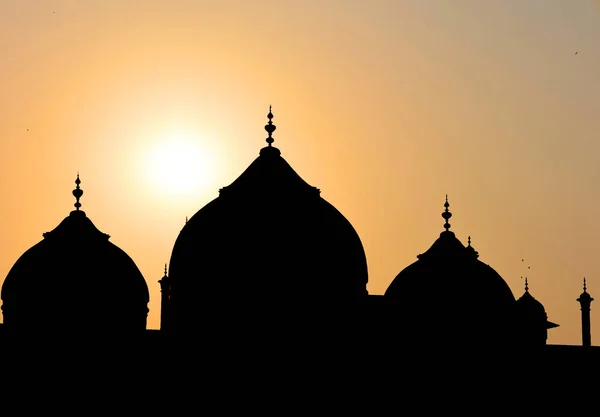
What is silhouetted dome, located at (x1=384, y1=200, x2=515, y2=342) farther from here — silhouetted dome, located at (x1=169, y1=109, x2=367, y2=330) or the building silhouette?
silhouetted dome, located at (x1=169, y1=109, x2=367, y2=330)

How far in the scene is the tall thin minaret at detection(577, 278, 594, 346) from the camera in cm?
4206

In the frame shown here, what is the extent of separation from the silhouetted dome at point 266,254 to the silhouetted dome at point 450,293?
1.23 metres

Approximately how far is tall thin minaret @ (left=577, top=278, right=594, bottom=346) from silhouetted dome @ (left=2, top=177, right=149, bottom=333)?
1287 cm

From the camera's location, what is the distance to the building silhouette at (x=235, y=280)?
33.7 metres

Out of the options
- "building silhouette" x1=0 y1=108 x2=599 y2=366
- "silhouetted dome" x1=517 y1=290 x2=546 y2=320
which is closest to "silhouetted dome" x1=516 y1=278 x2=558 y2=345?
"silhouetted dome" x1=517 y1=290 x2=546 y2=320

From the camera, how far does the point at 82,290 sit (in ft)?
111

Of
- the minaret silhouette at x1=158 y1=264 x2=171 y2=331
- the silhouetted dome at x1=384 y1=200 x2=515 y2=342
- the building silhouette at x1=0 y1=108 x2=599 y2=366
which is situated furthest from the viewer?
the minaret silhouette at x1=158 y1=264 x2=171 y2=331

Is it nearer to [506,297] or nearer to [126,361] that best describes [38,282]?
[126,361]

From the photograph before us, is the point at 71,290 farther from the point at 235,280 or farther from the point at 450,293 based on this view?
the point at 450,293

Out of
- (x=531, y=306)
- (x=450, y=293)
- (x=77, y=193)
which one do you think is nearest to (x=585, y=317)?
(x=531, y=306)

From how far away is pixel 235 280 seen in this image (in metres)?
33.8

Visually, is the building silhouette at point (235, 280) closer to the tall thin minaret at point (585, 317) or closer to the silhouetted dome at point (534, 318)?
the silhouetted dome at point (534, 318)

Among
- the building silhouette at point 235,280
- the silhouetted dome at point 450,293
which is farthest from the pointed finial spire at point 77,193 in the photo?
the silhouetted dome at point 450,293

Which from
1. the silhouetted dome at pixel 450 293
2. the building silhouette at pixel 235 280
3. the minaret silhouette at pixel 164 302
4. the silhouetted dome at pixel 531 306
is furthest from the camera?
the silhouetted dome at pixel 531 306
